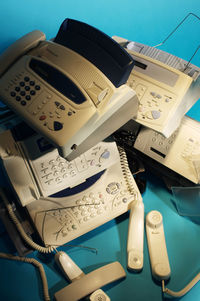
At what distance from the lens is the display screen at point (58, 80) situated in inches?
45.9

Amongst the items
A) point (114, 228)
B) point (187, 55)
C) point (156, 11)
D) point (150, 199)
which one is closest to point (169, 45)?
point (187, 55)

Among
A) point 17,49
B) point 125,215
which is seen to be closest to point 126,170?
point 125,215

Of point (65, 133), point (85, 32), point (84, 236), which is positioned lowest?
point (84, 236)

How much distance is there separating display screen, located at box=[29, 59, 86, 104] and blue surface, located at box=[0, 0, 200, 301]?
0.74 metres

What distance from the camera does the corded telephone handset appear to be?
3.72ft

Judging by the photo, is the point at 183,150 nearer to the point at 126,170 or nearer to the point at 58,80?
the point at 126,170

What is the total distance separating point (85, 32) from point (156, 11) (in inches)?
53.6

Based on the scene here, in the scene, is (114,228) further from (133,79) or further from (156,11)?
(156,11)

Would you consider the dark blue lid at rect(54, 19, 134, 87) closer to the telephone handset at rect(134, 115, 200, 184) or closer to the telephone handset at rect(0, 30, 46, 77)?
the telephone handset at rect(0, 30, 46, 77)

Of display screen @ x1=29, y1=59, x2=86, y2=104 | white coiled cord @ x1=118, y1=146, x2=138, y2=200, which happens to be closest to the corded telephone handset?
display screen @ x1=29, y1=59, x2=86, y2=104

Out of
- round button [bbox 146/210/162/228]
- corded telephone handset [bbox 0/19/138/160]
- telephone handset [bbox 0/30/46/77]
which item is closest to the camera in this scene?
corded telephone handset [bbox 0/19/138/160]

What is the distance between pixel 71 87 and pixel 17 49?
0.30 m

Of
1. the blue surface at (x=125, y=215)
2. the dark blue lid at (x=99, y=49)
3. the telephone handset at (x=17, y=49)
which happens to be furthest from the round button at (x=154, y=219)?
the telephone handset at (x=17, y=49)

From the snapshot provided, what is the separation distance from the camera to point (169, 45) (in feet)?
7.50
